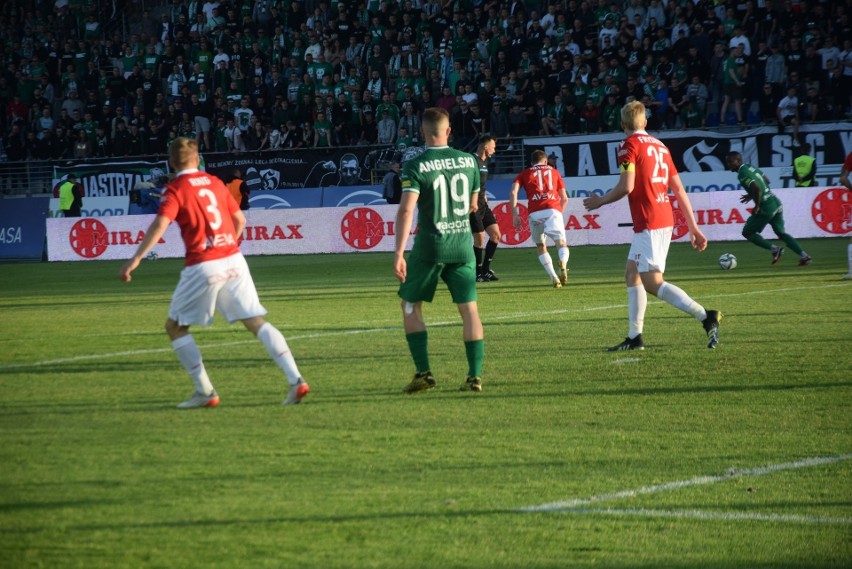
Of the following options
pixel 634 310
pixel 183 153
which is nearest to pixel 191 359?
pixel 183 153

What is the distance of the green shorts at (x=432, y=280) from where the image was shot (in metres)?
9.41

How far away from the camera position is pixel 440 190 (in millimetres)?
9359

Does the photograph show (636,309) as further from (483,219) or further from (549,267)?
(483,219)

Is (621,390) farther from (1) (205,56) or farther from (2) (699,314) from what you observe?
(1) (205,56)

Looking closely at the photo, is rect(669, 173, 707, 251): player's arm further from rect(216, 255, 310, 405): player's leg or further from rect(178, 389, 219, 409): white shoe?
rect(178, 389, 219, 409): white shoe

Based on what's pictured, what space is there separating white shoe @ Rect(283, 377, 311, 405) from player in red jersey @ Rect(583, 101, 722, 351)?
3841 millimetres

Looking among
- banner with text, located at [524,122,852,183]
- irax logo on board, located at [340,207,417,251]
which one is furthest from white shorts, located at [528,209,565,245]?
banner with text, located at [524,122,852,183]

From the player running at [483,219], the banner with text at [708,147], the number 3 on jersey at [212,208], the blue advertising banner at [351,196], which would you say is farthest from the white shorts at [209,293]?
the blue advertising banner at [351,196]

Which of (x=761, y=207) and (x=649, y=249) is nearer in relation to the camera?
(x=649, y=249)

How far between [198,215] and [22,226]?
28.9 meters

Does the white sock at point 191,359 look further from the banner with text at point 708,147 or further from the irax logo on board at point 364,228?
the banner with text at point 708,147

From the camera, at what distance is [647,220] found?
456 inches

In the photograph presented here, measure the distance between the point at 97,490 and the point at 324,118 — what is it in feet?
96.6

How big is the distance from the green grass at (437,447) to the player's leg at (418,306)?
18cm
